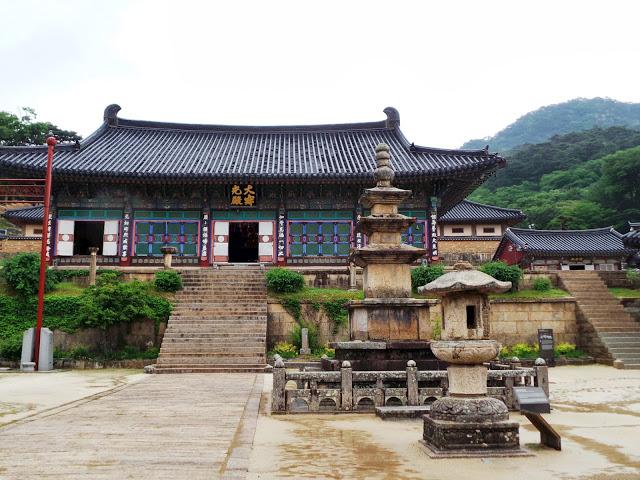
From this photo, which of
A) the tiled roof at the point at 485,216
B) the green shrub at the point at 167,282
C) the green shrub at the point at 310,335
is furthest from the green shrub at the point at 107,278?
the tiled roof at the point at 485,216

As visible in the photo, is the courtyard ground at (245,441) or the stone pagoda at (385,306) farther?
the stone pagoda at (385,306)

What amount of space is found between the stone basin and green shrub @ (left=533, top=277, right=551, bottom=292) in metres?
16.5

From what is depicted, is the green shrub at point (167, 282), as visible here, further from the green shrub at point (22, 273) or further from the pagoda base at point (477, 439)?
the pagoda base at point (477, 439)

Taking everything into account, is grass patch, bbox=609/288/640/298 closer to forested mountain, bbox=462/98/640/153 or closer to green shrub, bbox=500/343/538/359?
green shrub, bbox=500/343/538/359

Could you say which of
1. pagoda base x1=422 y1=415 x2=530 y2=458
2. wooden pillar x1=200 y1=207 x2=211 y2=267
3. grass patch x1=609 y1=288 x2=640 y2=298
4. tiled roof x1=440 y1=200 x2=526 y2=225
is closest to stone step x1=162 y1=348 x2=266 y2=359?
wooden pillar x1=200 y1=207 x2=211 y2=267

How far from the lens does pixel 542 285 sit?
22.1 m

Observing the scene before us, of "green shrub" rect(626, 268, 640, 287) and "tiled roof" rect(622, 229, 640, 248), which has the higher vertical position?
"tiled roof" rect(622, 229, 640, 248)

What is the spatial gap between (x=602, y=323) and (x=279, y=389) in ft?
51.4

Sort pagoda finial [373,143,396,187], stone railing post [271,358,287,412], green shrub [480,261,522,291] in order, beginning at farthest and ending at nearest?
1. green shrub [480,261,522,291]
2. pagoda finial [373,143,396,187]
3. stone railing post [271,358,287,412]

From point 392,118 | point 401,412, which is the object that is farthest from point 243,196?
point 401,412

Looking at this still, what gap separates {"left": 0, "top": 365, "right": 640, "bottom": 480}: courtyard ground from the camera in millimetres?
5691

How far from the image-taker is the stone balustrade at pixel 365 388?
9.84 m

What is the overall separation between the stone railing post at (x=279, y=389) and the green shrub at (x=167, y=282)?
1271 centimetres

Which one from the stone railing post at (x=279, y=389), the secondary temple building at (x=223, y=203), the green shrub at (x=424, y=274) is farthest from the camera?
the secondary temple building at (x=223, y=203)
